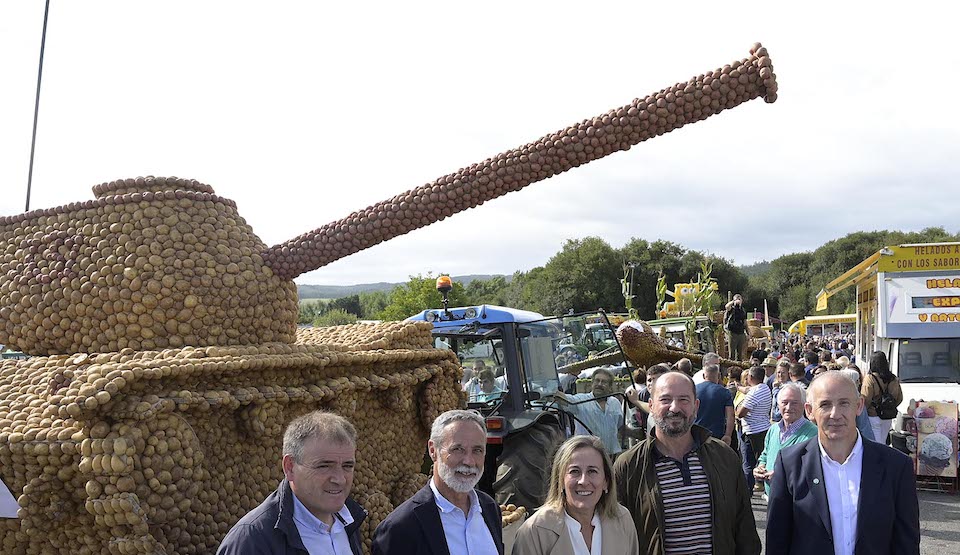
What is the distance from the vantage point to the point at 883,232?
6081 centimetres

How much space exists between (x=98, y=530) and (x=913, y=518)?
10.7 feet

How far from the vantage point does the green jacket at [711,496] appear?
10.9 ft

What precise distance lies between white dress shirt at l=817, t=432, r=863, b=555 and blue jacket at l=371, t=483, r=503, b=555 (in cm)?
156

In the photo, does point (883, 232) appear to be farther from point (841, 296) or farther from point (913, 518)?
point (913, 518)

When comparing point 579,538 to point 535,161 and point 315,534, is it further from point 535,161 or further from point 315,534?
point 535,161

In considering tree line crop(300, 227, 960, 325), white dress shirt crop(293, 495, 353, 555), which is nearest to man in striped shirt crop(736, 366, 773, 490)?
white dress shirt crop(293, 495, 353, 555)

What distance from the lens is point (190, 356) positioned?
3.52 m

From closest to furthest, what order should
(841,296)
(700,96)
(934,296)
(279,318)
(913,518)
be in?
(913,518) → (700,96) → (279,318) → (934,296) → (841,296)

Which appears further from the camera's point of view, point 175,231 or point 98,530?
point 175,231

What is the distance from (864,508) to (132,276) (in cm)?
340

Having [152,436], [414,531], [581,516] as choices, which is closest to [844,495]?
[581,516]

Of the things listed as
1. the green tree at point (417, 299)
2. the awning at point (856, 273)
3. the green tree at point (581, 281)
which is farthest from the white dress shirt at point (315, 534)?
the green tree at point (581, 281)

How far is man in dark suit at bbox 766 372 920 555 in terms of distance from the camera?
3.12m

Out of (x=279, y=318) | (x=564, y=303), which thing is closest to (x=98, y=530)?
(x=279, y=318)
